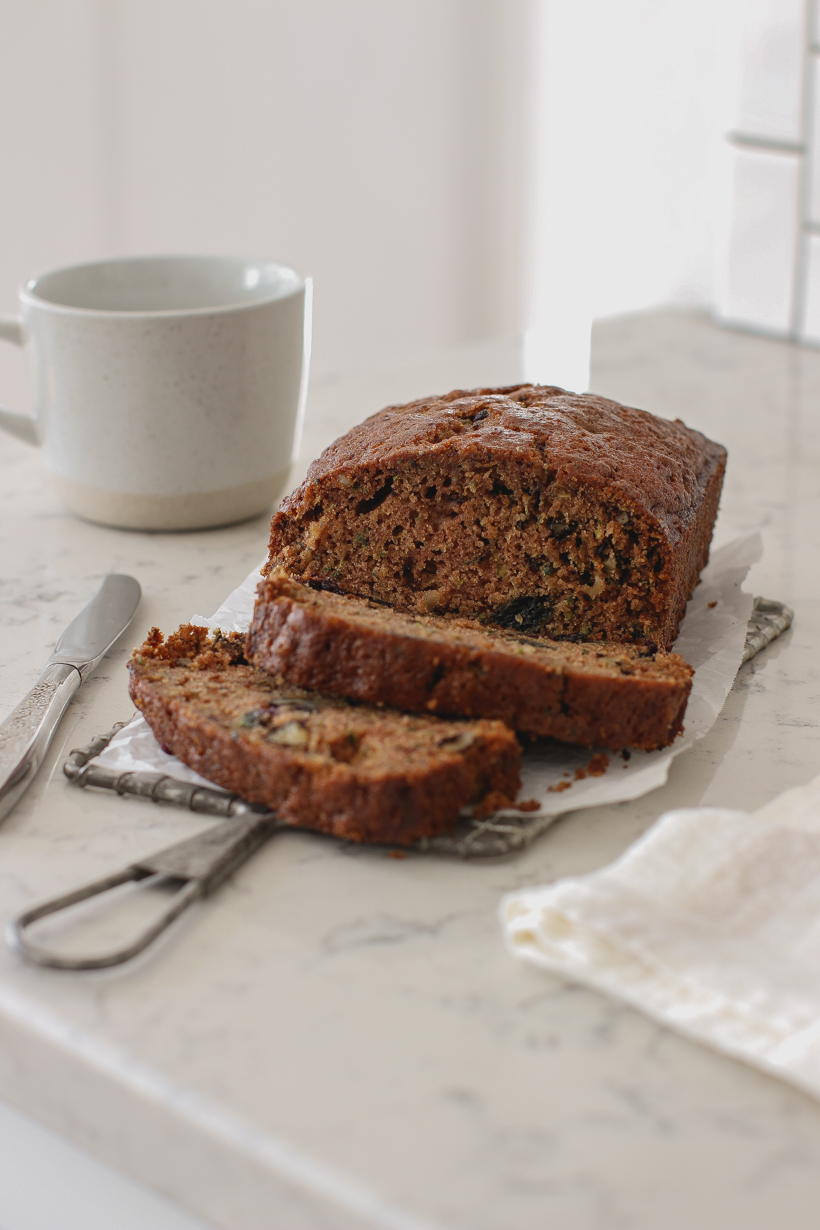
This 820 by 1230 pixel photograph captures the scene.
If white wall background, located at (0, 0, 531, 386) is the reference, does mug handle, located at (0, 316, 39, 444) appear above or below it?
below

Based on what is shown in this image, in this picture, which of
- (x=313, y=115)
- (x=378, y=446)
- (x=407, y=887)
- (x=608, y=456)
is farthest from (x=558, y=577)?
(x=313, y=115)

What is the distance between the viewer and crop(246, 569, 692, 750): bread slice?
5.31 ft

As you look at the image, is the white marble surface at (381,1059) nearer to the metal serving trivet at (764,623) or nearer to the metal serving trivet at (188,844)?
the metal serving trivet at (188,844)

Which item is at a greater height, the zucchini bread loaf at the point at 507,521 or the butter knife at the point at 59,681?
the zucchini bread loaf at the point at 507,521

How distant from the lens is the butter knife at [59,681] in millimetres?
1617

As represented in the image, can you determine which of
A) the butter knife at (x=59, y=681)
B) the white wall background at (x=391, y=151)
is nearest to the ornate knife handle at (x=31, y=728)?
the butter knife at (x=59, y=681)

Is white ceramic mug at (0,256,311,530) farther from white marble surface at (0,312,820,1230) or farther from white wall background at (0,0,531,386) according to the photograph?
white wall background at (0,0,531,386)

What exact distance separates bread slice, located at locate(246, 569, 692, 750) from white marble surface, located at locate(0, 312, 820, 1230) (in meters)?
0.12

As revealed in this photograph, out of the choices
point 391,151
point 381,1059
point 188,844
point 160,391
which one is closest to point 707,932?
point 381,1059

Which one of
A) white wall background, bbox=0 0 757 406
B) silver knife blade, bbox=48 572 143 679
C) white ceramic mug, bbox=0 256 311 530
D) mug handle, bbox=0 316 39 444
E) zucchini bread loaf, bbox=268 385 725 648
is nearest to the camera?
zucchini bread loaf, bbox=268 385 725 648

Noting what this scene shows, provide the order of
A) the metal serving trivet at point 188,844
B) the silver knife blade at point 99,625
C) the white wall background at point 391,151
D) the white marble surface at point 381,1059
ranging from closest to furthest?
the white marble surface at point 381,1059, the metal serving trivet at point 188,844, the silver knife blade at point 99,625, the white wall background at point 391,151

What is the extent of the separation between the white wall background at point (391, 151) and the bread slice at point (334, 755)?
217 centimetres

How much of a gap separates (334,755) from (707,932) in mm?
487

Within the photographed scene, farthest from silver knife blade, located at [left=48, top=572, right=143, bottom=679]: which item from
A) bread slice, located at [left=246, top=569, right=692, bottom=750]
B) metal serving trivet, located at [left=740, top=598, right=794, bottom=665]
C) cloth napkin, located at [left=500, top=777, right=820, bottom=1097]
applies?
metal serving trivet, located at [left=740, top=598, right=794, bottom=665]
